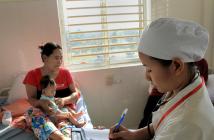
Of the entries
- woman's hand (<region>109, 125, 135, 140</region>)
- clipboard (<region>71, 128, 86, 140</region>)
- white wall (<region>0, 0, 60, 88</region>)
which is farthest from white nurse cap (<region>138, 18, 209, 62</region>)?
white wall (<region>0, 0, 60, 88</region>)

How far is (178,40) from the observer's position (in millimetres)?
807

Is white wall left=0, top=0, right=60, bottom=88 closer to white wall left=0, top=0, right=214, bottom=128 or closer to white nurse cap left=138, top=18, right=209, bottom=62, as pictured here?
white wall left=0, top=0, right=214, bottom=128

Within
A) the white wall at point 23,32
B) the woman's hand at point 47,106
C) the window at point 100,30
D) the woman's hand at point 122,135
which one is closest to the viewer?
the woman's hand at point 122,135

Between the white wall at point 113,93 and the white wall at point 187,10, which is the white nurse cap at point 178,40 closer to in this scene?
the white wall at point 113,93

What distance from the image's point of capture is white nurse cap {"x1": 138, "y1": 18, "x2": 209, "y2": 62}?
2.64 feet

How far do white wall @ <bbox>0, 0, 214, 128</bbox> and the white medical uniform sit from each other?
63.8 inches

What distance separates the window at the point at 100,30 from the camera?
2.38m

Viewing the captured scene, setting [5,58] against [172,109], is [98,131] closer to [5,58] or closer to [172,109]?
[172,109]

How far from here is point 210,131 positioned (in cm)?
74

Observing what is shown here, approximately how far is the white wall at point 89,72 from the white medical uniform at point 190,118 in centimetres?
162

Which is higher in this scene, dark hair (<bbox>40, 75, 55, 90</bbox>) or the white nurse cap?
the white nurse cap

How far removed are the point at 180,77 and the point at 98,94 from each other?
1702mm

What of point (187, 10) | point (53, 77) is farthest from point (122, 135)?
point (187, 10)

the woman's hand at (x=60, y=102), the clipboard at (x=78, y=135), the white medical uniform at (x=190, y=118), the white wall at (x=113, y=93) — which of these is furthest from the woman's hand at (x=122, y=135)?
the white wall at (x=113, y=93)
